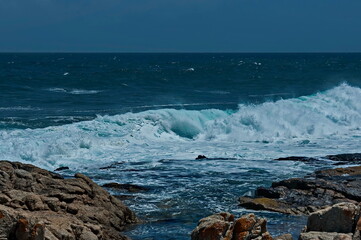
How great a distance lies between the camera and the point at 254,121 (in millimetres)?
30156

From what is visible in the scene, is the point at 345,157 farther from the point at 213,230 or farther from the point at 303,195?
the point at 213,230

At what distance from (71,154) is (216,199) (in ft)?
27.9

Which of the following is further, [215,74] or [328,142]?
[215,74]

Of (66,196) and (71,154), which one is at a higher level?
(66,196)

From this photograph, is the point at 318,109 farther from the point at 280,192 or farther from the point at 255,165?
the point at 280,192

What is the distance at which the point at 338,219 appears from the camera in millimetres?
8242

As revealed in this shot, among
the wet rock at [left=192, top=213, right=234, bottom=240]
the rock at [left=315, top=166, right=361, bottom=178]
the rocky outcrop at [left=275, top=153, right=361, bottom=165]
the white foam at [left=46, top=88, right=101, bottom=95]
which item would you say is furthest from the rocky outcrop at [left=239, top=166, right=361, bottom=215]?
the white foam at [left=46, top=88, right=101, bottom=95]

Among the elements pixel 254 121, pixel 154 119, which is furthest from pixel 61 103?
pixel 254 121

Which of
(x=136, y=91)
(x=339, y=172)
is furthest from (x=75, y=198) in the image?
(x=136, y=91)

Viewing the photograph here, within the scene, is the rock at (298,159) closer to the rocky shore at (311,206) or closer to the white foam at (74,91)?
the rocky shore at (311,206)

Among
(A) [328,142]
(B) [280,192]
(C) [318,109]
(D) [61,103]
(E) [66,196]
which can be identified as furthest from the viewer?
(D) [61,103]

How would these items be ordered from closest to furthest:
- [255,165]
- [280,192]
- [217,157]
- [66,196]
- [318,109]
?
[66,196], [280,192], [255,165], [217,157], [318,109]

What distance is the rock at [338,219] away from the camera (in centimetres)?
817

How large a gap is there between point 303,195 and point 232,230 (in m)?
6.53
